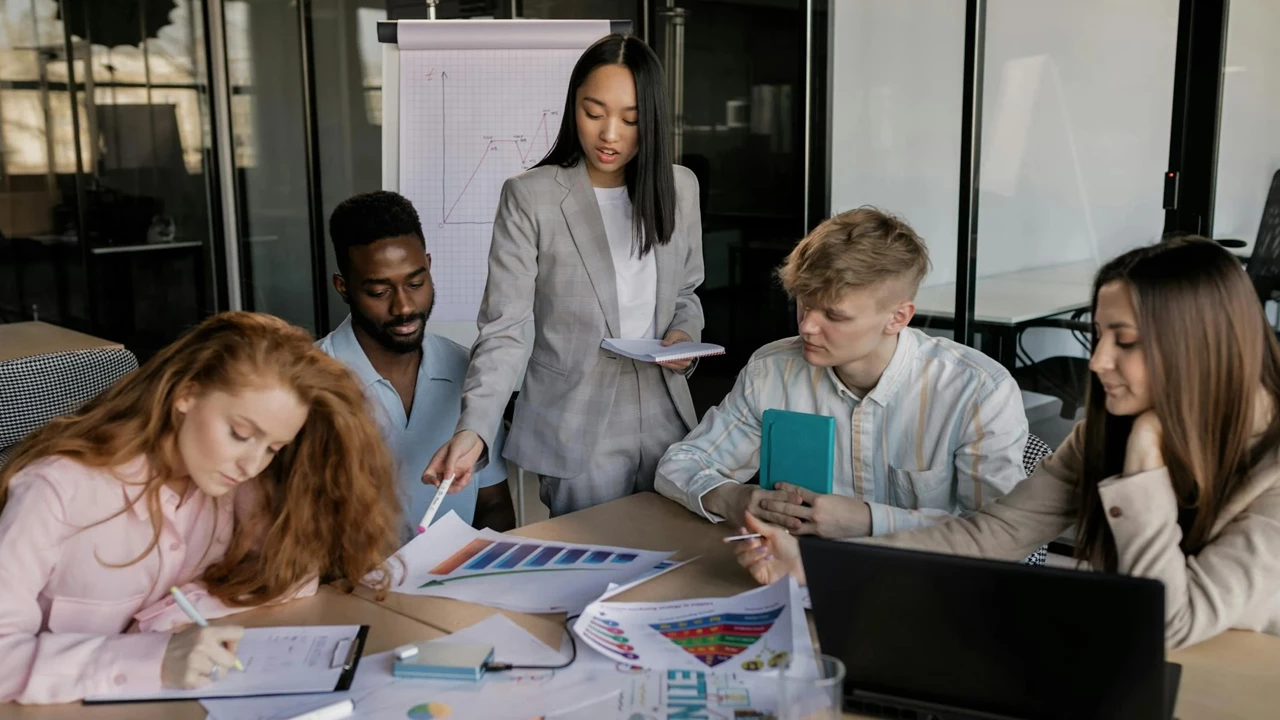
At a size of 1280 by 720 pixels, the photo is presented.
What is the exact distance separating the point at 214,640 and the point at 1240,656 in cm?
126

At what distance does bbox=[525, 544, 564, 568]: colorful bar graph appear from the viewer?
1784 millimetres

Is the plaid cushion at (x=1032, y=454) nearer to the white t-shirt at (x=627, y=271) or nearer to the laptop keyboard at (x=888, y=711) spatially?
the white t-shirt at (x=627, y=271)

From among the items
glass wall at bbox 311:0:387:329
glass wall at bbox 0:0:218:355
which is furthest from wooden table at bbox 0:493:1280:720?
glass wall at bbox 0:0:218:355

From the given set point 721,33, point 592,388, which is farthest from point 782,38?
point 592,388

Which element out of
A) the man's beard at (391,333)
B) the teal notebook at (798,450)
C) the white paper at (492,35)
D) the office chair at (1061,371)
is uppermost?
the white paper at (492,35)

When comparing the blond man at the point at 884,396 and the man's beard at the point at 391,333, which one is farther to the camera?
the man's beard at the point at 391,333

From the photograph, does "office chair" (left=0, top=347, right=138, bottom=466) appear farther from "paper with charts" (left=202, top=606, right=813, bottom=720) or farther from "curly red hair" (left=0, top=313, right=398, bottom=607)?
"paper with charts" (left=202, top=606, right=813, bottom=720)

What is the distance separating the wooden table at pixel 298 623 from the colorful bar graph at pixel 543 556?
25 centimetres

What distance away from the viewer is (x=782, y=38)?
14.0ft

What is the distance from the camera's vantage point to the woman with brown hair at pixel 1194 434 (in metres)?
1.44

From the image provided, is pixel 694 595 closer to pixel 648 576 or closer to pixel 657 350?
pixel 648 576

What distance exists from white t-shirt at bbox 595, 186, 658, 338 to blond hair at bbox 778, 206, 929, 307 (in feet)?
1.32

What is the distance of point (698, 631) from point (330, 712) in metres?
0.48

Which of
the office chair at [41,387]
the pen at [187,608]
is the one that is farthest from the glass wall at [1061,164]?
the pen at [187,608]
